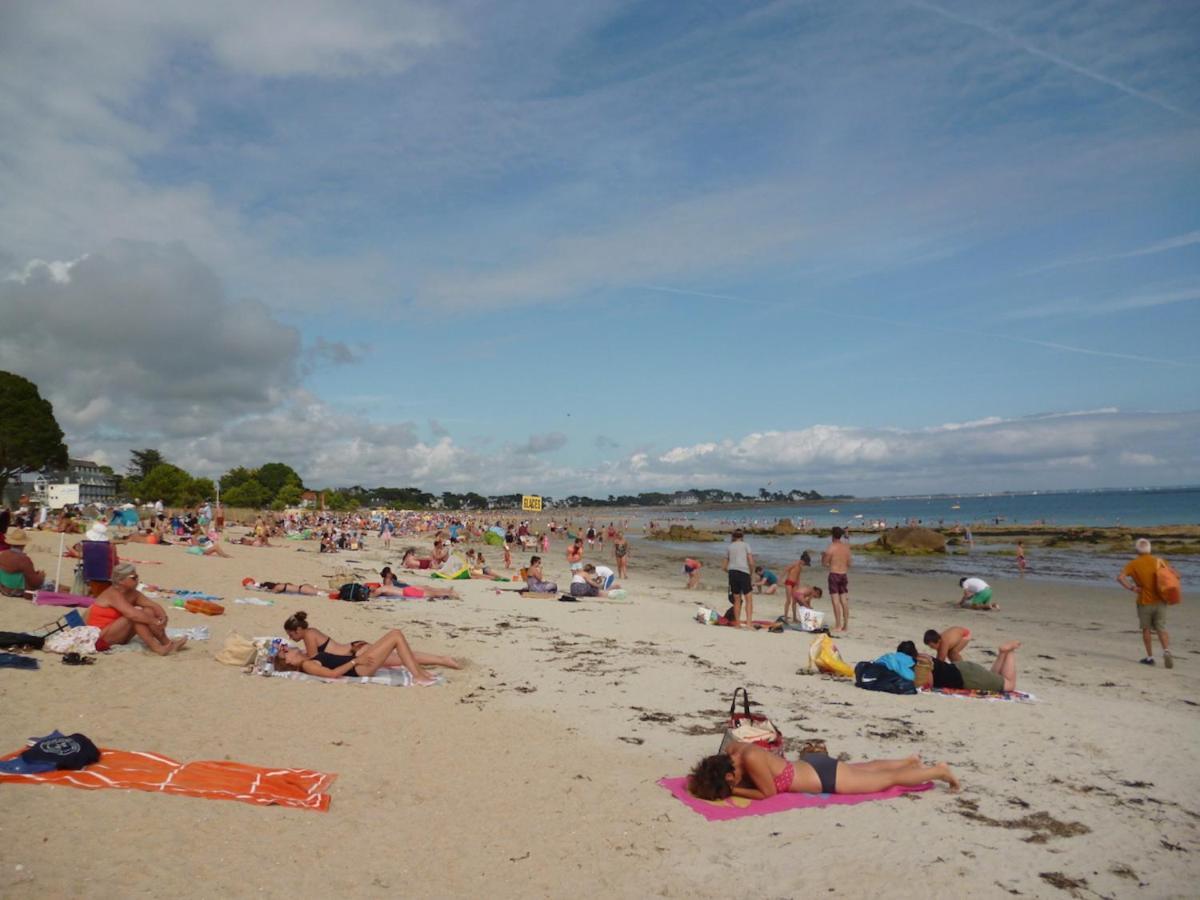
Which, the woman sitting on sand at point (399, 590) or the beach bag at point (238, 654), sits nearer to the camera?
the beach bag at point (238, 654)

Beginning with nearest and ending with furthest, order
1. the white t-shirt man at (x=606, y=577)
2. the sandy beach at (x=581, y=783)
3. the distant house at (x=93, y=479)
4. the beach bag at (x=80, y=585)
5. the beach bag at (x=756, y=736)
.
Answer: the sandy beach at (x=581, y=783) → the beach bag at (x=756, y=736) → the beach bag at (x=80, y=585) → the white t-shirt man at (x=606, y=577) → the distant house at (x=93, y=479)

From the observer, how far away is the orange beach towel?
4.90 metres

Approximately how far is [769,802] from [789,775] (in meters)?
0.28

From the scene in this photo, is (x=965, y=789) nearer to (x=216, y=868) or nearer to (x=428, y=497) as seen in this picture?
(x=216, y=868)

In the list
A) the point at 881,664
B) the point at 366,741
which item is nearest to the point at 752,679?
the point at 881,664

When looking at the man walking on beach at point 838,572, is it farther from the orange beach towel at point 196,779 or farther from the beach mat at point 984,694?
the orange beach towel at point 196,779

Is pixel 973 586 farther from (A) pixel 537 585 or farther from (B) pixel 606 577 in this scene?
(A) pixel 537 585

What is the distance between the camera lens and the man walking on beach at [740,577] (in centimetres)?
1373

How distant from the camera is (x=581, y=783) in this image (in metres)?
6.04

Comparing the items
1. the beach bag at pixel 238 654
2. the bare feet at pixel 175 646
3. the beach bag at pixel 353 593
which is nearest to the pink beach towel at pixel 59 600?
the bare feet at pixel 175 646

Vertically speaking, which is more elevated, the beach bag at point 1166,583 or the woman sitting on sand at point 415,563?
the beach bag at point 1166,583

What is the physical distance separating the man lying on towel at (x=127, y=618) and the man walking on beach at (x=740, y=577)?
890 centimetres

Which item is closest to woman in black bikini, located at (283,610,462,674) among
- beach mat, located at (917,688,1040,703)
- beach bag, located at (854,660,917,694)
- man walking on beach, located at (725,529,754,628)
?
beach bag, located at (854,660,917,694)

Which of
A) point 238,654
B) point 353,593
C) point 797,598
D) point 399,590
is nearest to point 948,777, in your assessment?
point 238,654
